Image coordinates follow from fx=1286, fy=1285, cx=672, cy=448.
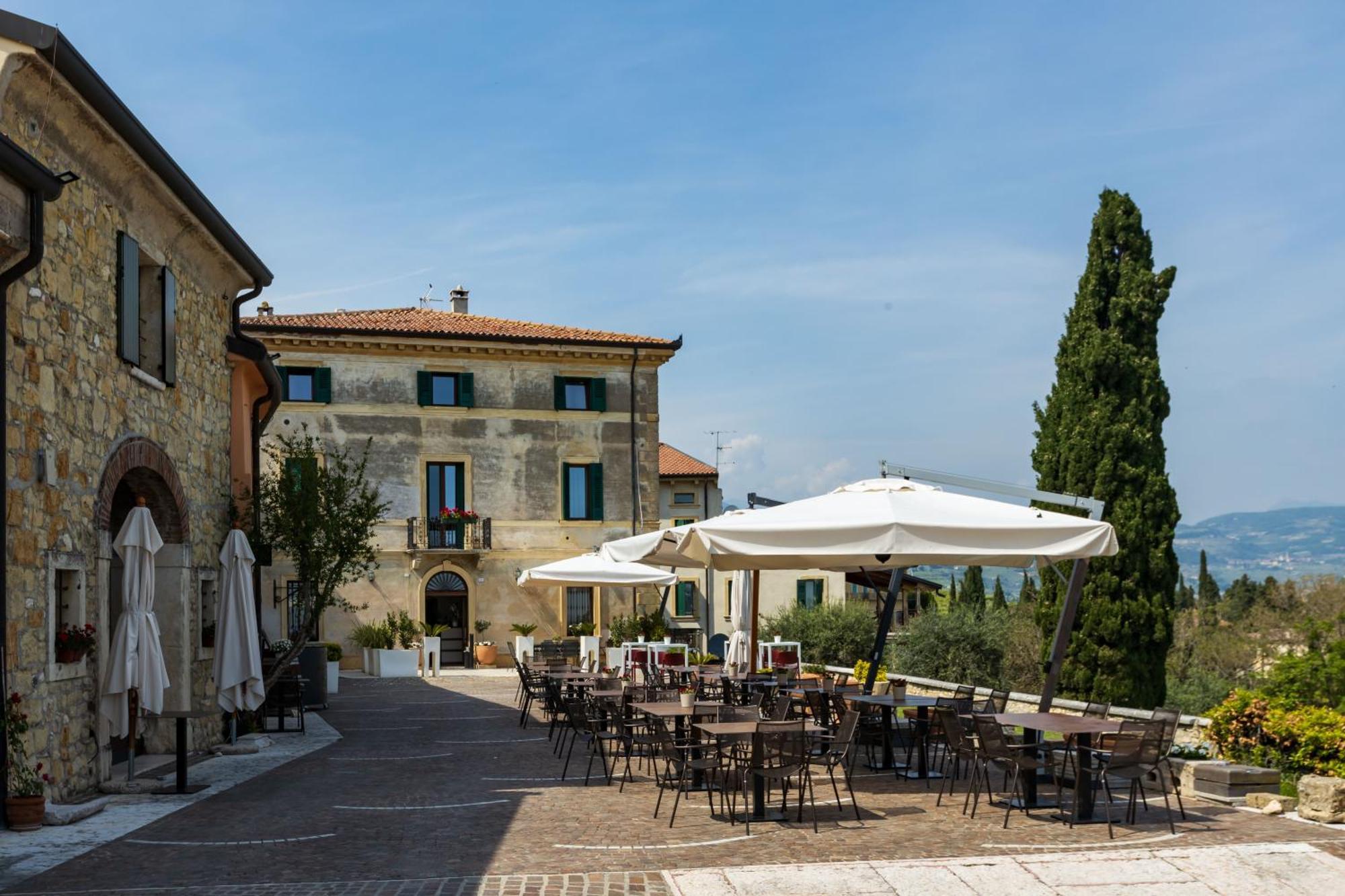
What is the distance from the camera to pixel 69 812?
29.0 ft

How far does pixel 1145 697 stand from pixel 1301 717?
363 inches

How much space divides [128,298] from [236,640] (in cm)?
386

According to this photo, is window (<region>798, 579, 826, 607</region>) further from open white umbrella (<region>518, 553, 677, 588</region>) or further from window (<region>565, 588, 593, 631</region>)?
open white umbrella (<region>518, 553, 677, 588</region>)

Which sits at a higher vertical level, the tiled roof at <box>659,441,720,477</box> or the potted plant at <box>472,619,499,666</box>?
the tiled roof at <box>659,441,720,477</box>

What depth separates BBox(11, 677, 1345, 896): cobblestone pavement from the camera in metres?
6.94

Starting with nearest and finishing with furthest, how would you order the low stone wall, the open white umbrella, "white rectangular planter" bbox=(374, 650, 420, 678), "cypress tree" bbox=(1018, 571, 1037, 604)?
1. the low stone wall
2. the open white umbrella
3. "cypress tree" bbox=(1018, 571, 1037, 604)
4. "white rectangular planter" bbox=(374, 650, 420, 678)

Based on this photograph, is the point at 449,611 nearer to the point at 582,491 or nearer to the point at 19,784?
the point at 582,491

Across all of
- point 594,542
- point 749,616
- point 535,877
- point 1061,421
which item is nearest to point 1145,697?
point 1061,421

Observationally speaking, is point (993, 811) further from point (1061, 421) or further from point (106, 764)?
point (1061, 421)

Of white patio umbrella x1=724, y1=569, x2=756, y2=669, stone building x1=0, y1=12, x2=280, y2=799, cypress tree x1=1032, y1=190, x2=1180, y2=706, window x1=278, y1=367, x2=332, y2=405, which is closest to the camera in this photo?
stone building x1=0, y1=12, x2=280, y2=799

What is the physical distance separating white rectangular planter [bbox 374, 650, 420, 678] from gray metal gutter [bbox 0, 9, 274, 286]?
46.4 feet

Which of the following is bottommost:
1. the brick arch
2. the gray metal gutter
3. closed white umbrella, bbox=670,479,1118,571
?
closed white umbrella, bbox=670,479,1118,571

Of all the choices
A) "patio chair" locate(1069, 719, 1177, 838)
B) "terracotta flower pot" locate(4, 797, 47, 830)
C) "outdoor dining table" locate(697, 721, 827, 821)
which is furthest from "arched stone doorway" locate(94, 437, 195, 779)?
"patio chair" locate(1069, 719, 1177, 838)

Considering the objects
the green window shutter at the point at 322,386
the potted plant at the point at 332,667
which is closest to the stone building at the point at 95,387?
the potted plant at the point at 332,667
